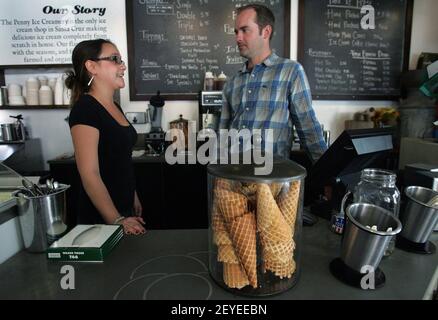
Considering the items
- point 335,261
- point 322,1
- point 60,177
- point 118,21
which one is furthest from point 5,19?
point 335,261

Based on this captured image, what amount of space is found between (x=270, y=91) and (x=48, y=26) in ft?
7.29

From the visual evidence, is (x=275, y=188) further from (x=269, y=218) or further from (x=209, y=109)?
(x=209, y=109)

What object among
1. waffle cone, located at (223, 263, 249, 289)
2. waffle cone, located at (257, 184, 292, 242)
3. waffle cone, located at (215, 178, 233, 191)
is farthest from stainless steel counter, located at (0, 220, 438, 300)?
waffle cone, located at (215, 178, 233, 191)

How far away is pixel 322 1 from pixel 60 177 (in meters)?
2.77

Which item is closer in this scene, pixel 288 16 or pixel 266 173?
pixel 266 173

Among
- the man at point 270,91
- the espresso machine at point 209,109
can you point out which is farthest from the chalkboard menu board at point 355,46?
the man at point 270,91

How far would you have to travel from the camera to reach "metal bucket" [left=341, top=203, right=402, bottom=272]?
2.53ft

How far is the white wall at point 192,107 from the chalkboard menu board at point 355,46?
8cm

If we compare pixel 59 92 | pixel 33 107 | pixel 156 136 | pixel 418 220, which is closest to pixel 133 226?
pixel 418 220

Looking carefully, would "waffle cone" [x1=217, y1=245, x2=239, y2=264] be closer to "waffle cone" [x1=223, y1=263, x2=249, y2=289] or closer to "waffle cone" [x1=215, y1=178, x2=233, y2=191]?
"waffle cone" [x1=223, y1=263, x2=249, y2=289]

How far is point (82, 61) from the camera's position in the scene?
1439mm
